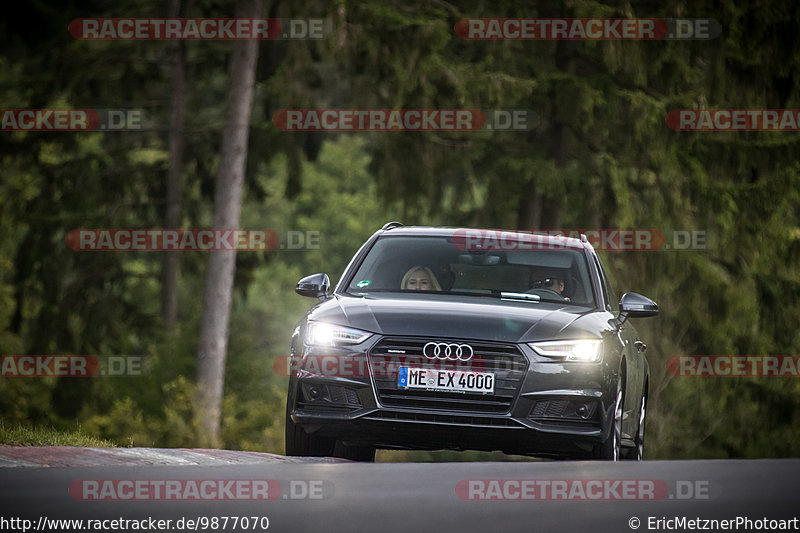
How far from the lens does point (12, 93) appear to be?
46906mm

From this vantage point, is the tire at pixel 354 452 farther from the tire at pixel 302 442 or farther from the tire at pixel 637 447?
the tire at pixel 637 447

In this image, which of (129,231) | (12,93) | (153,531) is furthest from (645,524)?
(12,93)

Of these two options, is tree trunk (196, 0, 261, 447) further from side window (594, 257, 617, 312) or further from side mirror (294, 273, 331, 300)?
side mirror (294, 273, 331, 300)

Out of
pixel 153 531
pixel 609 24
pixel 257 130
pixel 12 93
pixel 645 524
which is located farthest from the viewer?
pixel 12 93

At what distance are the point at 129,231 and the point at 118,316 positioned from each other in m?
Result: 2.08

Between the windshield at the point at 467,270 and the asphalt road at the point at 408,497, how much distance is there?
54.3 inches

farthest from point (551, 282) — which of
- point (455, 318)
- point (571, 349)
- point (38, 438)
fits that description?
point (38, 438)

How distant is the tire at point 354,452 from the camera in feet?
34.9

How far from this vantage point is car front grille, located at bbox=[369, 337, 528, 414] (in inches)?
364

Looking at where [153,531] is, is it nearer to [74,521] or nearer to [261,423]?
[74,521]

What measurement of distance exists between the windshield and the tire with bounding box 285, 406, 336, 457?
1329mm

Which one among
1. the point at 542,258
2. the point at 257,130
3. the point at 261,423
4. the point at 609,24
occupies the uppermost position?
the point at 609,24

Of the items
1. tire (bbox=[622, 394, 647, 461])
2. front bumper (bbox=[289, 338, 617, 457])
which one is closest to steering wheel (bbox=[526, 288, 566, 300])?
front bumper (bbox=[289, 338, 617, 457])

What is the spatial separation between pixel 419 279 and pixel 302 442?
1.78 meters
